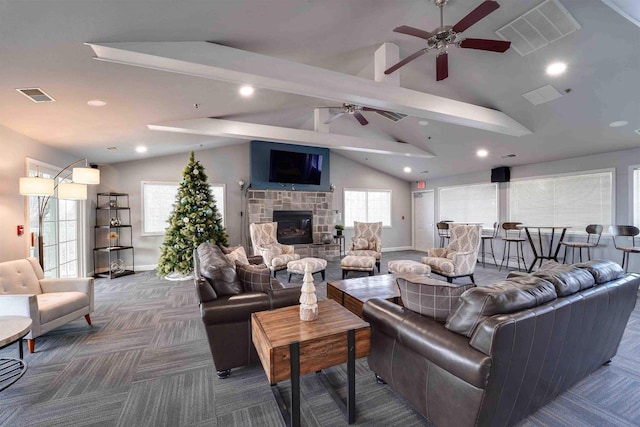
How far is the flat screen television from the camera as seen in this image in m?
6.88

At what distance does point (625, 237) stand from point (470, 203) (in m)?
2.99

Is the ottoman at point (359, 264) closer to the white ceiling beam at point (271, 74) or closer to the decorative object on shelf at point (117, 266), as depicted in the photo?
the white ceiling beam at point (271, 74)

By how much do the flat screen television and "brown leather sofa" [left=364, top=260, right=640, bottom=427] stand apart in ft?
17.6

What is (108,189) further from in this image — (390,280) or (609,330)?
(609,330)

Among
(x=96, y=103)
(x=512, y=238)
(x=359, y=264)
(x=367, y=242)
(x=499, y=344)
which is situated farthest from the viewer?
(x=512, y=238)

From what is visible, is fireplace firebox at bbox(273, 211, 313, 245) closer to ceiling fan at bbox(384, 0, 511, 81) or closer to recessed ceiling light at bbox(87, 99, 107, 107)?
recessed ceiling light at bbox(87, 99, 107, 107)

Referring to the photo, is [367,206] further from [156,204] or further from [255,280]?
[255,280]

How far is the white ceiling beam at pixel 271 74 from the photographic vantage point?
2207 millimetres

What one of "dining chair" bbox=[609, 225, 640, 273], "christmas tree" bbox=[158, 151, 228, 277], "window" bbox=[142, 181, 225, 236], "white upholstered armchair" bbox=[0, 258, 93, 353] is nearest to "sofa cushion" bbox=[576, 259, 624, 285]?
"dining chair" bbox=[609, 225, 640, 273]

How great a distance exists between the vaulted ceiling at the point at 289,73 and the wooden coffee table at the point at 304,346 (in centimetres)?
220

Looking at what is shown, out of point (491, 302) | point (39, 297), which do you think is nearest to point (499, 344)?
point (491, 302)

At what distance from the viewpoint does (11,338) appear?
5.94 feet

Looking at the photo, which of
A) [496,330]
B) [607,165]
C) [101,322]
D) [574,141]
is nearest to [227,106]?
[101,322]

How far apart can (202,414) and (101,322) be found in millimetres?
2401
